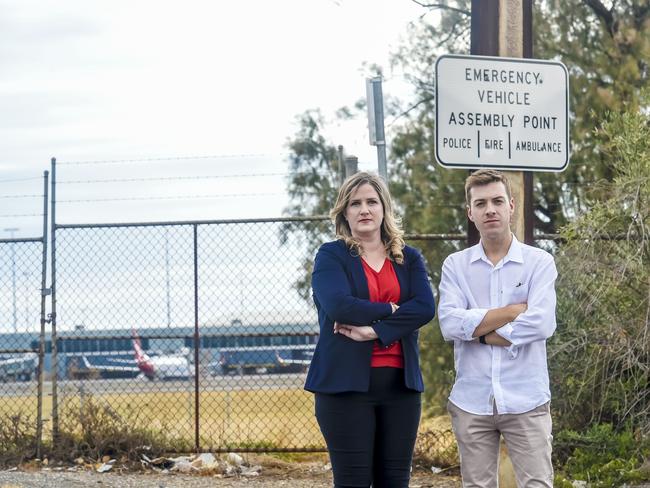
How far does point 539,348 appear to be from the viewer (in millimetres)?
4645

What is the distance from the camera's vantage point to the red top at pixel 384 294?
464 cm

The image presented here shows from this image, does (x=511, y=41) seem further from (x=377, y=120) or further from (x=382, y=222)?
(x=377, y=120)

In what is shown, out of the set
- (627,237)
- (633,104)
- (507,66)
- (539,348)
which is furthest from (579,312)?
(633,104)

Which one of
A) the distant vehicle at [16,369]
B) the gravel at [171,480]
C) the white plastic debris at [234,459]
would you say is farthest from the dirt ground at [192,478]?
the distant vehicle at [16,369]

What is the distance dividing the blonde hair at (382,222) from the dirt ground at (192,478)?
418cm

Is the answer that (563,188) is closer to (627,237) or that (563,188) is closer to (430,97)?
(430,97)

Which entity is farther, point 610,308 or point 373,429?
point 610,308

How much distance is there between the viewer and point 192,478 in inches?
358

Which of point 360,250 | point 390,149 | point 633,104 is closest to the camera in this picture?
point 360,250

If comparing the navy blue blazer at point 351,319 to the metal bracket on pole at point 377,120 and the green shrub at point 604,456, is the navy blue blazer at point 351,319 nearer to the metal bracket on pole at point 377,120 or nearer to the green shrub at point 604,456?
the green shrub at point 604,456

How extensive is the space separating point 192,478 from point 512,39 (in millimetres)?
5025

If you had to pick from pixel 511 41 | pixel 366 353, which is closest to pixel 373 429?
pixel 366 353

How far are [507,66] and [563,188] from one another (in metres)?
8.73

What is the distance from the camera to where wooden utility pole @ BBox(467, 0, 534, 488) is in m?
5.91
